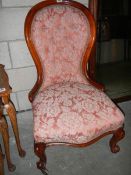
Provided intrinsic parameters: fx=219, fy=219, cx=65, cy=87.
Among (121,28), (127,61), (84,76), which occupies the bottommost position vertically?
(127,61)

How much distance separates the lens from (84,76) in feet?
5.30

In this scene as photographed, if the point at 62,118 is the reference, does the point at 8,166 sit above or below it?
below

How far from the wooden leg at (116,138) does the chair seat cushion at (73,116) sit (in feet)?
0.30

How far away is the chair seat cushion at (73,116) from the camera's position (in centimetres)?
127

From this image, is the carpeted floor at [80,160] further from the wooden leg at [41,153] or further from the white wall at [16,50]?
the white wall at [16,50]

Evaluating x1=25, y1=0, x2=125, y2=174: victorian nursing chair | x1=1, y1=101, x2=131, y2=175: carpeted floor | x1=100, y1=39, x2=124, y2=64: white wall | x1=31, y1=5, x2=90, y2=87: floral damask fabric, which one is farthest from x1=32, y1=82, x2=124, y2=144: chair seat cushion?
x1=100, y1=39, x2=124, y2=64: white wall

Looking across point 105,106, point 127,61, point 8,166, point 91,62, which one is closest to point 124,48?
point 127,61

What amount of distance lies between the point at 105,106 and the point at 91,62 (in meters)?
0.61

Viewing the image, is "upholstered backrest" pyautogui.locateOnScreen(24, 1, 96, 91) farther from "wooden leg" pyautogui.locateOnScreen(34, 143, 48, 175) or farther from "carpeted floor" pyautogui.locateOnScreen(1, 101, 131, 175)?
"carpeted floor" pyautogui.locateOnScreen(1, 101, 131, 175)

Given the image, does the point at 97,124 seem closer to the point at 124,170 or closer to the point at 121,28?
the point at 124,170

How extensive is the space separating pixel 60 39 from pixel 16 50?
1.28ft

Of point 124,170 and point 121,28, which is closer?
point 124,170

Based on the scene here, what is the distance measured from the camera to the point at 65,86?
5.11ft

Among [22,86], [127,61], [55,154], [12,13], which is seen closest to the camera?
[12,13]
